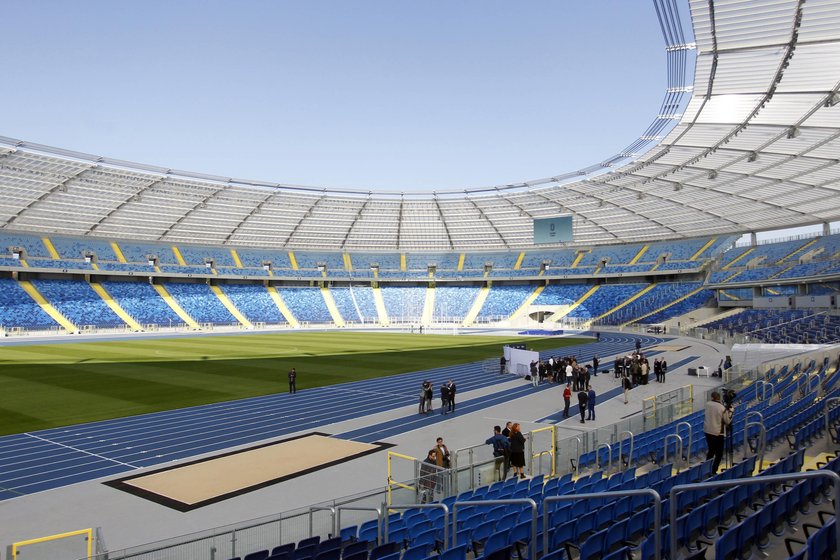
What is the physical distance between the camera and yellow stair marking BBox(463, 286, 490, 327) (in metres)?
72.4

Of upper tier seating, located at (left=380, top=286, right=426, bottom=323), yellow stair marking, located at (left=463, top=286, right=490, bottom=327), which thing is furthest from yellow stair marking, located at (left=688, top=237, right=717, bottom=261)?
upper tier seating, located at (left=380, top=286, right=426, bottom=323)

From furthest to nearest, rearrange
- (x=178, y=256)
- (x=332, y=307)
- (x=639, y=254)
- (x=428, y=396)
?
(x=332, y=307) < (x=639, y=254) < (x=178, y=256) < (x=428, y=396)

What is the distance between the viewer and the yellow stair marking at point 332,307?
71312 millimetres

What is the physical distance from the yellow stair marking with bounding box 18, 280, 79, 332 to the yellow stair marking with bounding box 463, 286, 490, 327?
41028mm

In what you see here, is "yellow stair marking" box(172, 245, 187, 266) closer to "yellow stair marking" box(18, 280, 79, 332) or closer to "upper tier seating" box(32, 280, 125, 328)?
"upper tier seating" box(32, 280, 125, 328)

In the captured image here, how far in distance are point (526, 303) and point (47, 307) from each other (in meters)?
51.2

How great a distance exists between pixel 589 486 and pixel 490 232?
65.4 meters

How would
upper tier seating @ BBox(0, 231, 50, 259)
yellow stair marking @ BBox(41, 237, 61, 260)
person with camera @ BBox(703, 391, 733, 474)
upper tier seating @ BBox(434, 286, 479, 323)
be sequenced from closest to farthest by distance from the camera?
person with camera @ BBox(703, 391, 733, 474)
upper tier seating @ BBox(0, 231, 50, 259)
yellow stair marking @ BBox(41, 237, 61, 260)
upper tier seating @ BBox(434, 286, 479, 323)

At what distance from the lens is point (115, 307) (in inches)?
2378

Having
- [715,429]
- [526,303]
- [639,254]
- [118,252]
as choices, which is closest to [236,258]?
[118,252]

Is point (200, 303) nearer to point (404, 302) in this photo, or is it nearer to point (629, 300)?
point (404, 302)

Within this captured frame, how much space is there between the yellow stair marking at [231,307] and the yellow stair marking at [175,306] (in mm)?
5182

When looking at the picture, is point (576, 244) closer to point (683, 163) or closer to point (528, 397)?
point (683, 163)

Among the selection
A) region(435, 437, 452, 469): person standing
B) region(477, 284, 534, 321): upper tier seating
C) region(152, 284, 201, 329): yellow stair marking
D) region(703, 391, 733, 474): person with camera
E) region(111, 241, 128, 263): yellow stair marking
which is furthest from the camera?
region(477, 284, 534, 321): upper tier seating
